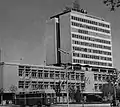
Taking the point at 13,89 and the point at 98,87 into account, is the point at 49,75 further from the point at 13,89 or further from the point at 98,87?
the point at 98,87

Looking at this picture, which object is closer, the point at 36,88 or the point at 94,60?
the point at 36,88

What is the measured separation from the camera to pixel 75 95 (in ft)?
330

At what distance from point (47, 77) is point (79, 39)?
22249 millimetres

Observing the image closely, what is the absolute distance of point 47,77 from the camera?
11388cm

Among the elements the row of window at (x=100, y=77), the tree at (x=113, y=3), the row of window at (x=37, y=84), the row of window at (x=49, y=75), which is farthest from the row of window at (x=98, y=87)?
the tree at (x=113, y=3)

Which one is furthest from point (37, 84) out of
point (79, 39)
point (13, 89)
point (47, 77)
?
point (79, 39)

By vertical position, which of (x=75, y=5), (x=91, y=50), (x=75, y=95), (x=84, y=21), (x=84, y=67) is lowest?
(x=75, y=95)

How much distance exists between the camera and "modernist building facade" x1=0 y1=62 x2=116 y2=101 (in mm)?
103250

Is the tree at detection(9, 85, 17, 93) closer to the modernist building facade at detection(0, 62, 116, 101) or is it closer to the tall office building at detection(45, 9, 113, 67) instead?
the modernist building facade at detection(0, 62, 116, 101)

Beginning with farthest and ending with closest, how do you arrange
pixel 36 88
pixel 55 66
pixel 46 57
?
pixel 46 57
pixel 55 66
pixel 36 88

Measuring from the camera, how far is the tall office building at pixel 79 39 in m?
120

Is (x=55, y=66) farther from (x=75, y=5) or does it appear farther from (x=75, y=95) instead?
(x=75, y=5)

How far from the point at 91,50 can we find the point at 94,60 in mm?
4689

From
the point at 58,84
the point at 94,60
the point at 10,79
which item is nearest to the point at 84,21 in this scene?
the point at 94,60
